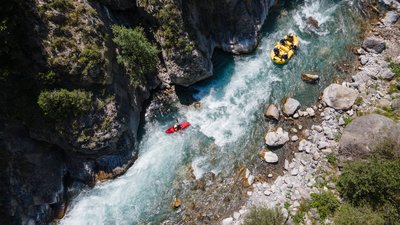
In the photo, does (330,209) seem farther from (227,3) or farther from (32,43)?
(32,43)

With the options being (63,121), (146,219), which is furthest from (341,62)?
(63,121)

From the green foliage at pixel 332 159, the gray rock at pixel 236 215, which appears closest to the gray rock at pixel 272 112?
the green foliage at pixel 332 159

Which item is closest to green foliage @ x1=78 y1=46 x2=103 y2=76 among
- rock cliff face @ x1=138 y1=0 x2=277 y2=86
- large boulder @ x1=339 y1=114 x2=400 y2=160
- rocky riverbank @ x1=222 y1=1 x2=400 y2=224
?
rock cliff face @ x1=138 y1=0 x2=277 y2=86

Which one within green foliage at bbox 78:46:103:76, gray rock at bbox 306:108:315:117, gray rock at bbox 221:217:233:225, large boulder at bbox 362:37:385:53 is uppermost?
green foliage at bbox 78:46:103:76

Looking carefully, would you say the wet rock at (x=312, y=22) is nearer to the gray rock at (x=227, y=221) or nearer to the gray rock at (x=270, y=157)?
the gray rock at (x=270, y=157)

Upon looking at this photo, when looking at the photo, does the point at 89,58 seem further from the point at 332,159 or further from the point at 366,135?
the point at 366,135

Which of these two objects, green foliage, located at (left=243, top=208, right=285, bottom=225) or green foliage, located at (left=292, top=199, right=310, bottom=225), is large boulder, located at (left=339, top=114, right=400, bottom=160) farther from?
green foliage, located at (left=243, top=208, right=285, bottom=225)
